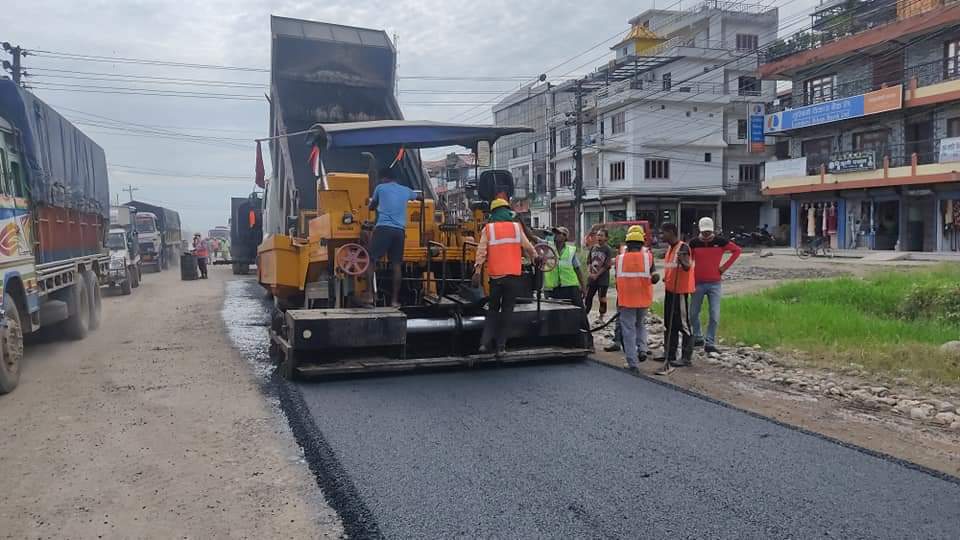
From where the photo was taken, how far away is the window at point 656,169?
40219 millimetres

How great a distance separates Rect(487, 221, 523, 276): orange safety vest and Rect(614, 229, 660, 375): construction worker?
4.13 feet

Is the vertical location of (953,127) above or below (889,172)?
above

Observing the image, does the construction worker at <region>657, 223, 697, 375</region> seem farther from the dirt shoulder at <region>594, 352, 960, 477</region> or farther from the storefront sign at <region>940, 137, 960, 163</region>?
the storefront sign at <region>940, 137, 960, 163</region>

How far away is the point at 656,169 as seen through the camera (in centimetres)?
4044

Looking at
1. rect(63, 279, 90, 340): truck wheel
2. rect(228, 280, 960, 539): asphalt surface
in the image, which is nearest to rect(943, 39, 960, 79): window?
rect(228, 280, 960, 539): asphalt surface

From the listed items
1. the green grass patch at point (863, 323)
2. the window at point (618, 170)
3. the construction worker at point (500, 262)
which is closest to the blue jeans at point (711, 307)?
the green grass patch at point (863, 323)

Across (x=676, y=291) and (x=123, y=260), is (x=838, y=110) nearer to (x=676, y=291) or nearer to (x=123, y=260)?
(x=676, y=291)

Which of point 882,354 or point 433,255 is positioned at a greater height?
point 433,255

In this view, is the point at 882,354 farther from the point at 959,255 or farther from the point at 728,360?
the point at 959,255

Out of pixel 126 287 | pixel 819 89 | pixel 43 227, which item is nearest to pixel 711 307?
pixel 43 227

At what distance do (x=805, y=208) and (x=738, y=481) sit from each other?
3277 centimetres

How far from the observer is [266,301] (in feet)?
48.9

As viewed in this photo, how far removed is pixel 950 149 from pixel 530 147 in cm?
2942

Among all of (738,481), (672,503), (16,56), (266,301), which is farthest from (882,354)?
(16,56)
